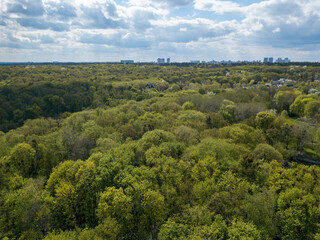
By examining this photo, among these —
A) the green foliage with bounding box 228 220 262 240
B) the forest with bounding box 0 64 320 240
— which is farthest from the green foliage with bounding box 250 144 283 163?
the green foliage with bounding box 228 220 262 240

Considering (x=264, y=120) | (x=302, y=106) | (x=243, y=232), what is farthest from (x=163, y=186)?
(x=302, y=106)

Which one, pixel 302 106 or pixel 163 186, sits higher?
pixel 302 106

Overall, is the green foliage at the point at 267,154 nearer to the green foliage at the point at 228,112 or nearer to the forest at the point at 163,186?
the forest at the point at 163,186

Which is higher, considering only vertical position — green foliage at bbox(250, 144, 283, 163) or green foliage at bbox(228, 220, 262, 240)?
green foliage at bbox(250, 144, 283, 163)

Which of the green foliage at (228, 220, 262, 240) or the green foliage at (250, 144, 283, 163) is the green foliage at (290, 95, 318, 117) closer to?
the green foliage at (250, 144, 283, 163)

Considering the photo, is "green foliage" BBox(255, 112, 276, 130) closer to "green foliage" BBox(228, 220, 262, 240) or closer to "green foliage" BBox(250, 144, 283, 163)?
"green foliage" BBox(250, 144, 283, 163)

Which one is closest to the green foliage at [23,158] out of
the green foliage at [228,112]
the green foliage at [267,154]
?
the green foliage at [267,154]

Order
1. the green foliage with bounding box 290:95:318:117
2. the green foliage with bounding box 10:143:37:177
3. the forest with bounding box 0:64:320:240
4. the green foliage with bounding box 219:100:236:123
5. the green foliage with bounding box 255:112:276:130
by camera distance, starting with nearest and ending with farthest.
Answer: the forest with bounding box 0:64:320:240 → the green foliage with bounding box 10:143:37:177 → the green foliage with bounding box 255:112:276:130 → the green foliage with bounding box 219:100:236:123 → the green foliage with bounding box 290:95:318:117

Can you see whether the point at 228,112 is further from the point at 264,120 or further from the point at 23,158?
the point at 23,158

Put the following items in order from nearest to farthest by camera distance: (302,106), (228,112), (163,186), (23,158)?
(163,186) < (23,158) < (228,112) < (302,106)

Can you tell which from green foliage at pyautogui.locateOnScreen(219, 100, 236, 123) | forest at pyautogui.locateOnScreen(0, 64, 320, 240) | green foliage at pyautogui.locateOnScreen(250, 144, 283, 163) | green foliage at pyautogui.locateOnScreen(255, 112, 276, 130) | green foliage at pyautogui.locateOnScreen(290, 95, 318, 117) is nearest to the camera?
forest at pyautogui.locateOnScreen(0, 64, 320, 240)

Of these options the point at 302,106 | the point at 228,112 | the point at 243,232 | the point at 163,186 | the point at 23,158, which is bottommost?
the point at 163,186

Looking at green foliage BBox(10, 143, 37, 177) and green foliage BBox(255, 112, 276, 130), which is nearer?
green foliage BBox(10, 143, 37, 177)
